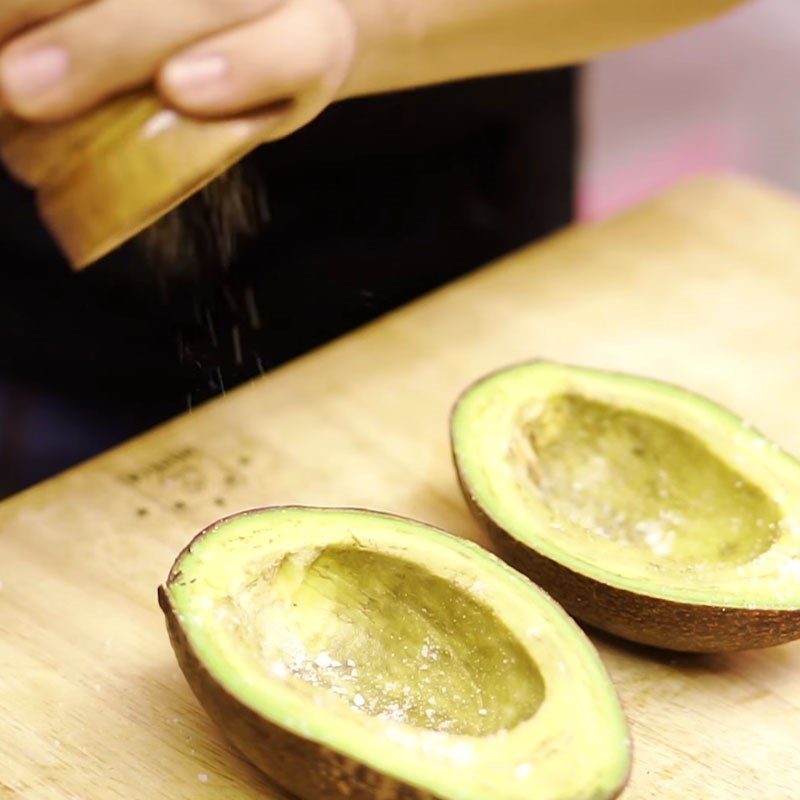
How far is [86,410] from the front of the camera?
5.89 feet

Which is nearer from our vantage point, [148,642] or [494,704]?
[494,704]

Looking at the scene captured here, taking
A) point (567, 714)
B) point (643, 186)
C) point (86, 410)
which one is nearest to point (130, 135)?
point (567, 714)

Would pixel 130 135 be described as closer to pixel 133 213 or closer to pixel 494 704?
pixel 133 213

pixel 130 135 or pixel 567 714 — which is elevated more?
pixel 130 135

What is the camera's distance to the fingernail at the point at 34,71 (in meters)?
1.01

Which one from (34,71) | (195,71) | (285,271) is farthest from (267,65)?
(285,271)

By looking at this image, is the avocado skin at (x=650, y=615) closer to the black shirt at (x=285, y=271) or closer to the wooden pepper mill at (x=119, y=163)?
the wooden pepper mill at (x=119, y=163)

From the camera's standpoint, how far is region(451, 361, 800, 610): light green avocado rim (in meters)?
1.08

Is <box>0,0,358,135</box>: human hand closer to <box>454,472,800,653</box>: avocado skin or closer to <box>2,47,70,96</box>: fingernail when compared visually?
<box>2,47,70,96</box>: fingernail

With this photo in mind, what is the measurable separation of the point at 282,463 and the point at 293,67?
1.54 feet

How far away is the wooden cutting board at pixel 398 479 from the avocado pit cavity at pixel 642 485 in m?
0.11

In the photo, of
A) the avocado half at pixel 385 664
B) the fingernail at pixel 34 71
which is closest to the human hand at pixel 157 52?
the fingernail at pixel 34 71

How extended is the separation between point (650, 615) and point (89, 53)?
0.65 meters

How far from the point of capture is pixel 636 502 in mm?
1299
